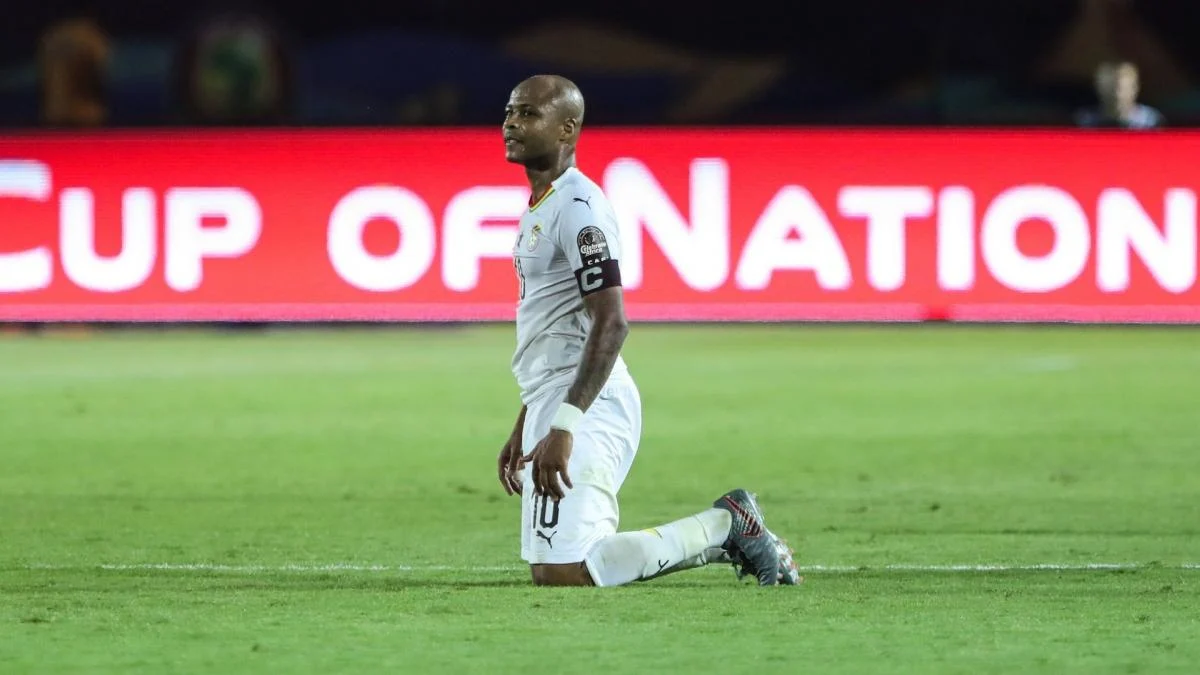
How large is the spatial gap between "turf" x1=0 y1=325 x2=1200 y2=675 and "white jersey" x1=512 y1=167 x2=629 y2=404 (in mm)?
688

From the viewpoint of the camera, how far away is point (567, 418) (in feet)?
23.5

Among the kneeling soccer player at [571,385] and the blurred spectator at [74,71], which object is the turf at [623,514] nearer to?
the kneeling soccer player at [571,385]

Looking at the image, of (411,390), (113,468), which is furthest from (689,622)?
(411,390)

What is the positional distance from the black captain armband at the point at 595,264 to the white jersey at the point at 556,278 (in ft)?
0.04

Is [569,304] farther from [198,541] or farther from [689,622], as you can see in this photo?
[198,541]

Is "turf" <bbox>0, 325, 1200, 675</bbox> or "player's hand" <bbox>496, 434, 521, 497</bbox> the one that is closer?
"turf" <bbox>0, 325, 1200, 675</bbox>

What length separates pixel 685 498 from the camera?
10445 mm

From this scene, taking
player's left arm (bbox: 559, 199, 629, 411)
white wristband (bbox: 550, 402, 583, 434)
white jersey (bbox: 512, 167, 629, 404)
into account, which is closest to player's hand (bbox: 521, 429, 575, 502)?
white wristband (bbox: 550, 402, 583, 434)

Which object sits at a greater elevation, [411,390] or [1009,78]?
[1009,78]

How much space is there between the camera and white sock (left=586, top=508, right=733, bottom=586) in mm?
7430

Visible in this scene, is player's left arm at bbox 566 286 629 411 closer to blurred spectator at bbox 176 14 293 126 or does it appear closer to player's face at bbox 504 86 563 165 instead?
player's face at bbox 504 86 563 165

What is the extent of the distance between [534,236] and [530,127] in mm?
331

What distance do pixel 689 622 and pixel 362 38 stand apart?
29083 millimetres

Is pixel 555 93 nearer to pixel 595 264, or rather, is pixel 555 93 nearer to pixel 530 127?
pixel 530 127
